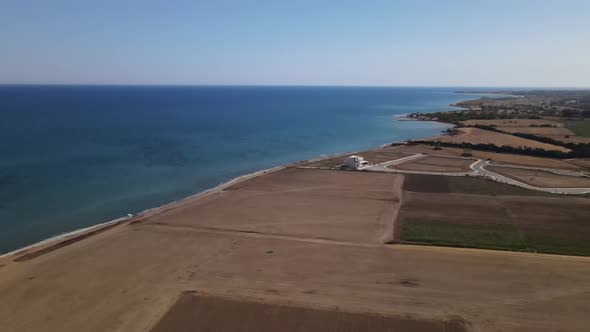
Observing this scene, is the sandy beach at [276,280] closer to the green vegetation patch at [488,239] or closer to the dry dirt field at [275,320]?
the dry dirt field at [275,320]

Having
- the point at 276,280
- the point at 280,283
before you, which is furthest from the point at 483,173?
the point at 280,283

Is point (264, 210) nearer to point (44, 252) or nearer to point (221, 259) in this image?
point (221, 259)

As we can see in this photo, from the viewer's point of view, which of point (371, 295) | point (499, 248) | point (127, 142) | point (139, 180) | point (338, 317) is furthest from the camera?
point (127, 142)

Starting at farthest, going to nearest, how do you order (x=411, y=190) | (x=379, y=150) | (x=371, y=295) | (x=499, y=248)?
(x=379, y=150) < (x=411, y=190) < (x=499, y=248) < (x=371, y=295)

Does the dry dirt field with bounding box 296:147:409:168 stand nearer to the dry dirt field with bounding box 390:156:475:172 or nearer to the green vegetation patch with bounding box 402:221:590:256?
the dry dirt field with bounding box 390:156:475:172

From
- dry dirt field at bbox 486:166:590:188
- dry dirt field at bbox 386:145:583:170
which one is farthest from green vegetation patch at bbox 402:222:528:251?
dry dirt field at bbox 386:145:583:170

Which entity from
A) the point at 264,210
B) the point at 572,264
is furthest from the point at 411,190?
the point at 572,264

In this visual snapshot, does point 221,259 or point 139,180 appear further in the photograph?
point 139,180
